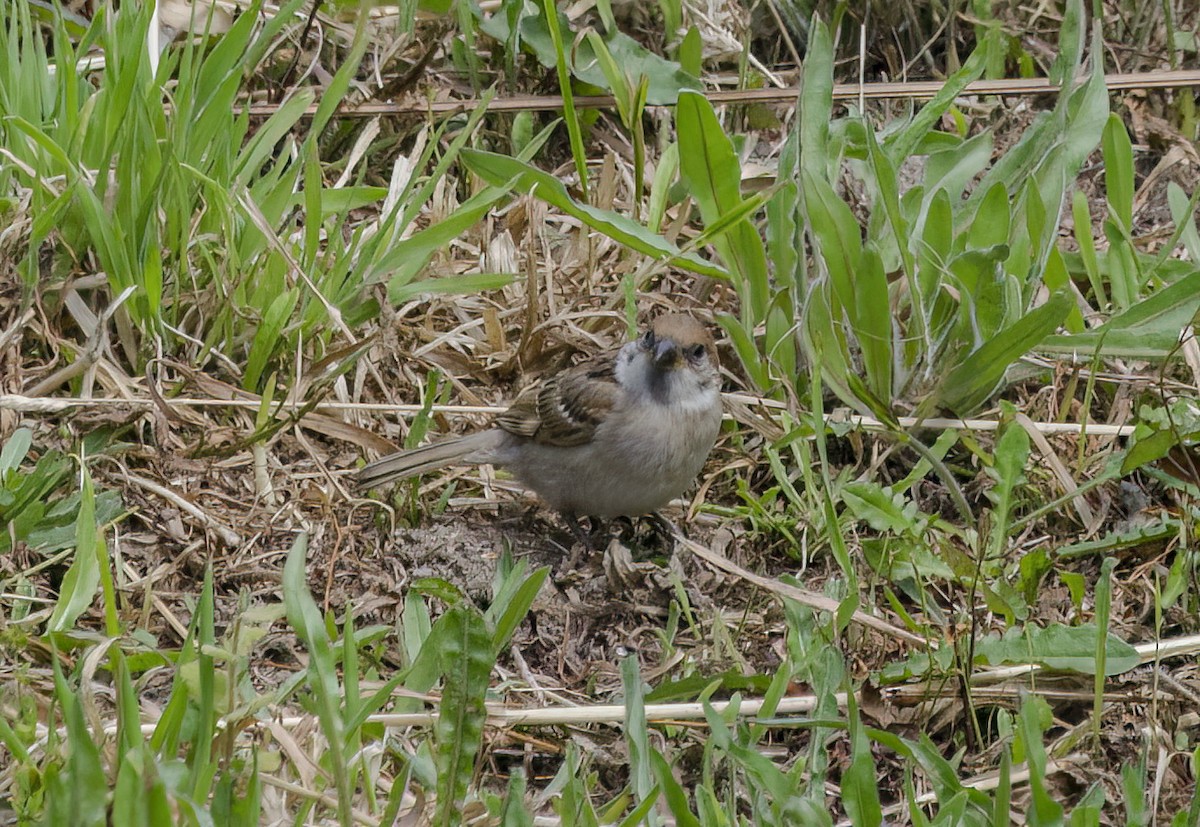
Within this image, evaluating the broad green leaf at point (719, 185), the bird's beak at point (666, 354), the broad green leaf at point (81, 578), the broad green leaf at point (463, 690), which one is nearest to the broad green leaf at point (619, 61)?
the broad green leaf at point (719, 185)

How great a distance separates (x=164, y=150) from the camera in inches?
171

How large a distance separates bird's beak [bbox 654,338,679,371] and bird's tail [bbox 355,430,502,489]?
0.63 metres

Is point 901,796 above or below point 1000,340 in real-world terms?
below

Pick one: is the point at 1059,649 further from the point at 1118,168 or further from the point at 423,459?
the point at 1118,168

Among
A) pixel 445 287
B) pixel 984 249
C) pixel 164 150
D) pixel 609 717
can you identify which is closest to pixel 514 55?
pixel 445 287

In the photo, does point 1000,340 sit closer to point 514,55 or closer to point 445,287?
point 445,287

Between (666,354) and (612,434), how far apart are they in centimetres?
33

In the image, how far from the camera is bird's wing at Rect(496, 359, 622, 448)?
182 inches

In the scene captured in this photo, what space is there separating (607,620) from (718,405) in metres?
0.77

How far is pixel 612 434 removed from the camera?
4.59 metres

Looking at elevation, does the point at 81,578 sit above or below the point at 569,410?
above

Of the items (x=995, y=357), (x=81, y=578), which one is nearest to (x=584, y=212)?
(x=995, y=357)

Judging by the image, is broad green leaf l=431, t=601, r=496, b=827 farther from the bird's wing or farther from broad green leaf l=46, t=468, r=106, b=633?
the bird's wing

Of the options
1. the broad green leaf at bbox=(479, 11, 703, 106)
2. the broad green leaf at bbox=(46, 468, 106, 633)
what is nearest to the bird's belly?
the broad green leaf at bbox=(46, 468, 106, 633)
